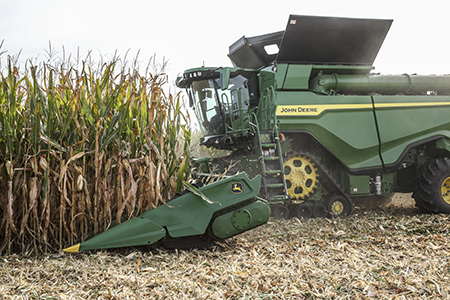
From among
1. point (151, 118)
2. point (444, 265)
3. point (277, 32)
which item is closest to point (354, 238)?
point (444, 265)

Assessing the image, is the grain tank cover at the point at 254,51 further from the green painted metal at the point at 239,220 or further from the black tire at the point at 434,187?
the green painted metal at the point at 239,220

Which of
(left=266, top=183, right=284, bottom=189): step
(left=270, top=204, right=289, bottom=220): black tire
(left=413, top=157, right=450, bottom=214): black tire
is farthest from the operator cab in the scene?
(left=413, top=157, right=450, bottom=214): black tire

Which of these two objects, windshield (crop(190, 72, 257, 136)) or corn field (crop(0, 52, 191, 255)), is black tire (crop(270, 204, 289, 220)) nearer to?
windshield (crop(190, 72, 257, 136))

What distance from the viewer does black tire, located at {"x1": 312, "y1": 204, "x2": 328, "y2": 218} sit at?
20.8ft

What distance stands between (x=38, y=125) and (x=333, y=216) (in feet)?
15.6

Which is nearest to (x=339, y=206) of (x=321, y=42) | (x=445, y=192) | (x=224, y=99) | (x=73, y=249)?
(x=445, y=192)

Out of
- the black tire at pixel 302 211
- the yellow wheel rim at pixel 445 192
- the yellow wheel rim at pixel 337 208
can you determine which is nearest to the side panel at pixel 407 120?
the yellow wheel rim at pixel 445 192

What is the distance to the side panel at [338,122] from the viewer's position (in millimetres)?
6340

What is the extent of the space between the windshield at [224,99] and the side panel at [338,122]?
0.64 metres

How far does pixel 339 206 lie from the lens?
21.3 ft

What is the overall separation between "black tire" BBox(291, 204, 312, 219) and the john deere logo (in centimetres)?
277

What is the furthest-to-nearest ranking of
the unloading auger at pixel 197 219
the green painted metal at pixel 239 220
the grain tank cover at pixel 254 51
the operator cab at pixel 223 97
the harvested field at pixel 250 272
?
the grain tank cover at pixel 254 51, the operator cab at pixel 223 97, the green painted metal at pixel 239 220, the unloading auger at pixel 197 219, the harvested field at pixel 250 272

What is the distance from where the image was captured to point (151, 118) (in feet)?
11.8

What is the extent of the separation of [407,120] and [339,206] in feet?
6.79
